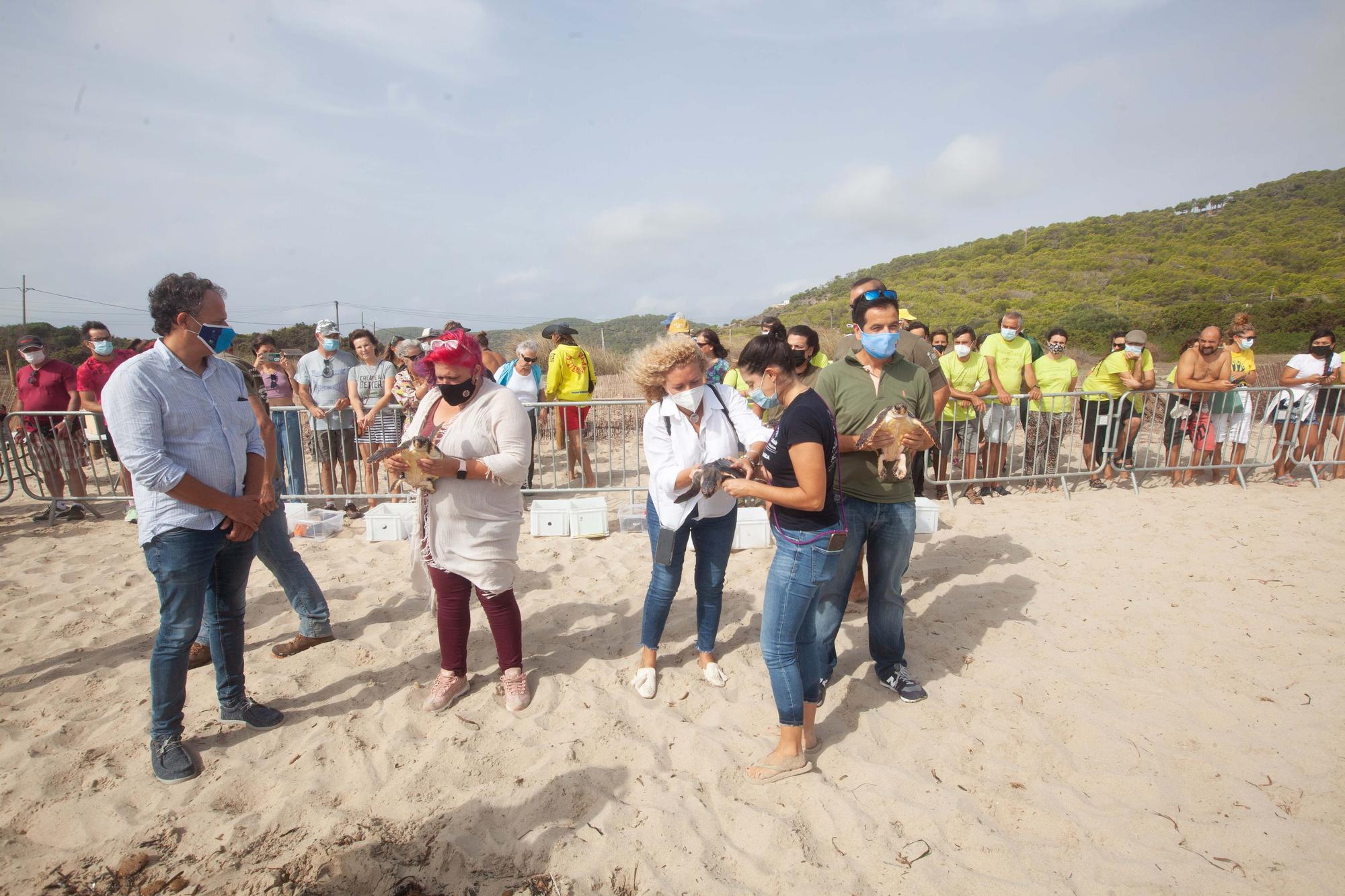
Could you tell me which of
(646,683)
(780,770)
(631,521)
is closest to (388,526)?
(631,521)

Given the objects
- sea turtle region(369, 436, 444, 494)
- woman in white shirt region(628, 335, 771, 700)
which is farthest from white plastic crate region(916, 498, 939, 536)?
sea turtle region(369, 436, 444, 494)

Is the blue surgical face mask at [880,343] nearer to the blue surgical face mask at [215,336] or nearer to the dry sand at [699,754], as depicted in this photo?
the dry sand at [699,754]

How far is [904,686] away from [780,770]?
1.08 m

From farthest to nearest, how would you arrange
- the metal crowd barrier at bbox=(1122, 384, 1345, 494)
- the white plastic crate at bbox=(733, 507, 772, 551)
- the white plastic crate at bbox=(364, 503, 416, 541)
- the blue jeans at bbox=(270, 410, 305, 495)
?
1. the metal crowd barrier at bbox=(1122, 384, 1345, 494)
2. the blue jeans at bbox=(270, 410, 305, 495)
3. the white plastic crate at bbox=(364, 503, 416, 541)
4. the white plastic crate at bbox=(733, 507, 772, 551)

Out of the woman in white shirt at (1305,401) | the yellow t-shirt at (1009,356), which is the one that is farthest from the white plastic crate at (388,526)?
the woman in white shirt at (1305,401)

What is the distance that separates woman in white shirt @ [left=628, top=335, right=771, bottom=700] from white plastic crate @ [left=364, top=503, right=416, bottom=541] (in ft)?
11.3

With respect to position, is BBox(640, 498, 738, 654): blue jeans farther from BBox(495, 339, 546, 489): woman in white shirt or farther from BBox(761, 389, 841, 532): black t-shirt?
BBox(495, 339, 546, 489): woman in white shirt

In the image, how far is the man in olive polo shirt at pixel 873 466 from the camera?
3.25 meters

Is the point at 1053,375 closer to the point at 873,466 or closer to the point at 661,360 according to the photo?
the point at 873,466

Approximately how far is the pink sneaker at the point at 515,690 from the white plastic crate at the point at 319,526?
3.75 metres

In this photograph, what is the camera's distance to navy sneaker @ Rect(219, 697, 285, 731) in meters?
3.34

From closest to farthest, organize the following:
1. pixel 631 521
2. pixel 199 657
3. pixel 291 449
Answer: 1. pixel 199 657
2. pixel 631 521
3. pixel 291 449

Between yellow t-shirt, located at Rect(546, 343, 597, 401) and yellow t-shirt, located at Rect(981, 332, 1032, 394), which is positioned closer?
yellow t-shirt, located at Rect(981, 332, 1032, 394)

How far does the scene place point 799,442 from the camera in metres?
2.55
